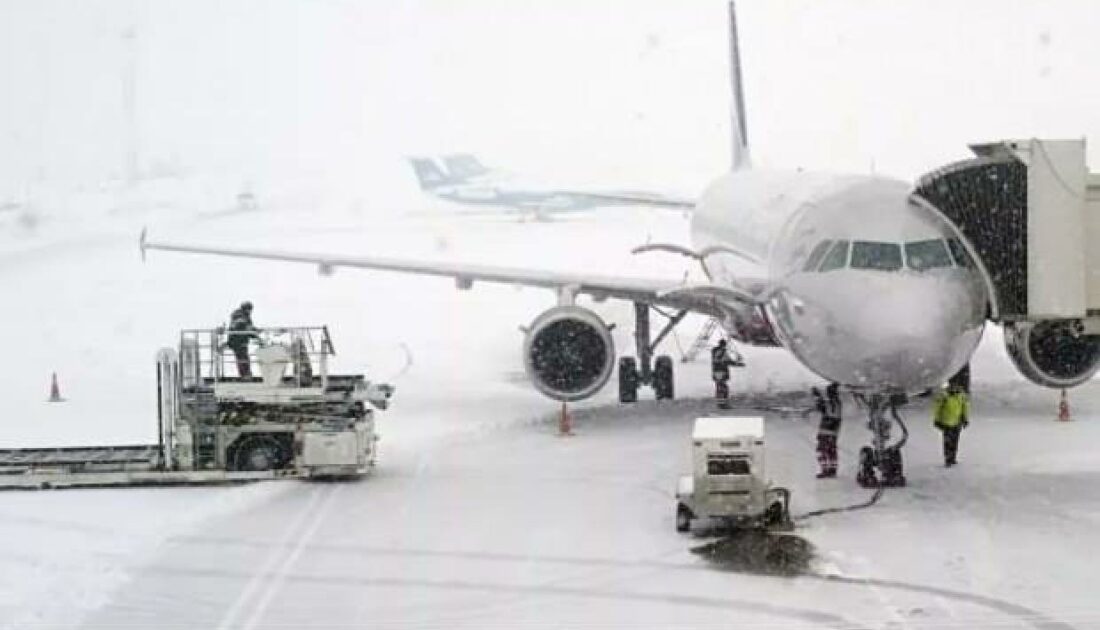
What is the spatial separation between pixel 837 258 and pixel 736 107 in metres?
13.3

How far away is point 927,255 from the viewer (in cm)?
1631

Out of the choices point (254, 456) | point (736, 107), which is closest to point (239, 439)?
point (254, 456)

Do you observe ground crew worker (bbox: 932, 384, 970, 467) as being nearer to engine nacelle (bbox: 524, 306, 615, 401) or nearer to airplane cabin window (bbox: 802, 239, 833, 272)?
airplane cabin window (bbox: 802, 239, 833, 272)

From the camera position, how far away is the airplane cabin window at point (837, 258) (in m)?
16.6

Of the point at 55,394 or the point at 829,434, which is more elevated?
the point at 55,394

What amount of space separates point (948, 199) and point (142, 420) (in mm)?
11130

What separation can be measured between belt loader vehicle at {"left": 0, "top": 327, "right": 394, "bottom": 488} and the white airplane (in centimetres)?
349

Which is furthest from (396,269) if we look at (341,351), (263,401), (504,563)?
(504,563)

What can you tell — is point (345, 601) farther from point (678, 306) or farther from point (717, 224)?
point (717, 224)

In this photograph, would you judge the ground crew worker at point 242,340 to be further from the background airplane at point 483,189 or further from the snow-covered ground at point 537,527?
the background airplane at point 483,189

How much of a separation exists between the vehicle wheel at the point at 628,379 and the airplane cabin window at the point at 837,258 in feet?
22.1

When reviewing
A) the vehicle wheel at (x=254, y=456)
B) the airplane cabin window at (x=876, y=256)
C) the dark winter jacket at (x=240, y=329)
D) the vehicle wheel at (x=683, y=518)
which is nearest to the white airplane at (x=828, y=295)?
the airplane cabin window at (x=876, y=256)

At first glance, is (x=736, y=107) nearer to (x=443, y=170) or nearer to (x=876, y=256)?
(x=876, y=256)

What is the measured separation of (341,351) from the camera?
1282 inches
